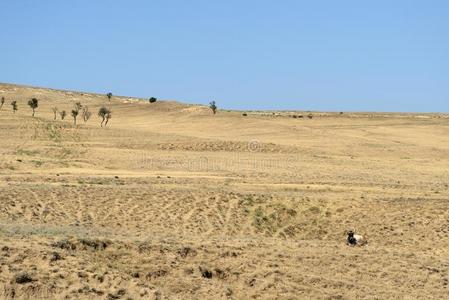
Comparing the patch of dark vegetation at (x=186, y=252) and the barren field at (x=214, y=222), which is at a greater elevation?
the patch of dark vegetation at (x=186, y=252)

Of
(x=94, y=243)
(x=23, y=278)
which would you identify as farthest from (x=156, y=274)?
(x=23, y=278)

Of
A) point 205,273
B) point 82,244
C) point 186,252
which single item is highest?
point 82,244

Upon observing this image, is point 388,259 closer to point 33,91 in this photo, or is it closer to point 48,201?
point 48,201

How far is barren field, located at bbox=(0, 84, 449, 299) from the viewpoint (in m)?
14.9

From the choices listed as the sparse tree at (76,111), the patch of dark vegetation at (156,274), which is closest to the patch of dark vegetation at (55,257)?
the patch of dark vegetation at (156,274)

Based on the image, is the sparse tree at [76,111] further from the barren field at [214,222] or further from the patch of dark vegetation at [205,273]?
the patch of dark vegetation at [205,273]

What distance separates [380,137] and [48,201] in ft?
212

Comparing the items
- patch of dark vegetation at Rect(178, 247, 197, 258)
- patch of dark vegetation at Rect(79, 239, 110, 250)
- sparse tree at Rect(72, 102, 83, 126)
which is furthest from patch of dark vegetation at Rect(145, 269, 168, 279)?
sparse tree at Rect(72, 102, 83, 126)

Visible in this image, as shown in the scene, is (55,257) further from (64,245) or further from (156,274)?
(156,274)

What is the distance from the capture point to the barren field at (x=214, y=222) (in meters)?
14.9

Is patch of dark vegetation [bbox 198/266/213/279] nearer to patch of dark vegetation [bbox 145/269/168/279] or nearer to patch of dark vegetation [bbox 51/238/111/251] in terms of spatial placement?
patch of dark vegetation [bbox 145/269/168/279]

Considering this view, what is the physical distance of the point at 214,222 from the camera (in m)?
25.5

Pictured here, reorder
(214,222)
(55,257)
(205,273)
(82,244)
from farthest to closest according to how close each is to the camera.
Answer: (214,222) → (82,244) → (205,273) → (55,257)

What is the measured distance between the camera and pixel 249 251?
17.1 m
